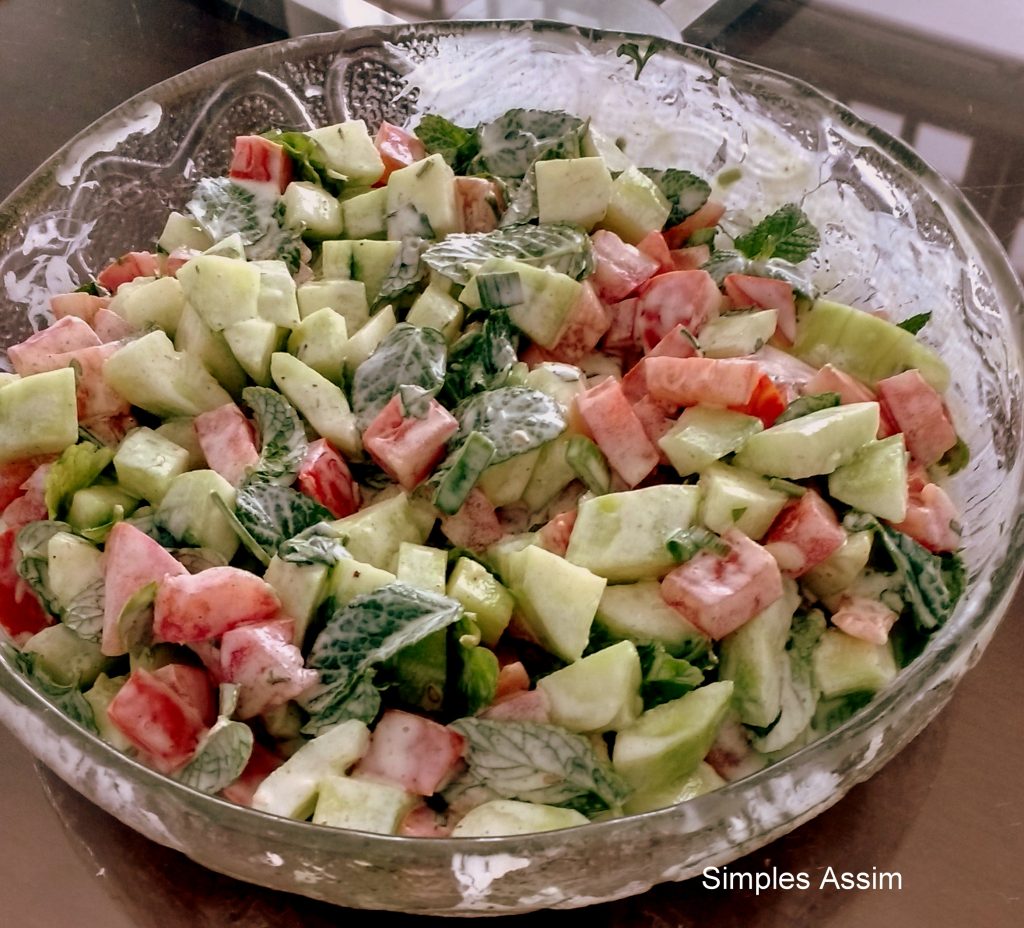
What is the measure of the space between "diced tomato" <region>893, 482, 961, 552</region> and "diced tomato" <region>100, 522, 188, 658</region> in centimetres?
62

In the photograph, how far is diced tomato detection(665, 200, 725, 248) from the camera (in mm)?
1244

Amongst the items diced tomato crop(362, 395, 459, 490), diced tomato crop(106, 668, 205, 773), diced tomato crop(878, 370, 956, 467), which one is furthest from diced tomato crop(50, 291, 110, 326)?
diced tomato crop(878, 370, 956, 467)

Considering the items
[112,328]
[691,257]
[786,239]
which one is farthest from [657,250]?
[112,328]

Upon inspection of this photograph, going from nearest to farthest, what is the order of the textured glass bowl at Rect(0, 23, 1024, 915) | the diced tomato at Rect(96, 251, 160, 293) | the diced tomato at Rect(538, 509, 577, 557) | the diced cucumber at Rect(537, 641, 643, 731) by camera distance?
1. the textured glass bowl at Rect(0, 23, 1024, 915)
2. the diced cucumber at Rect(537, 641, 643, 731)
3. the diced tomato at Rect(538, 509, 577, 557)
4. the diced tomato at Rect(96, 251, 160, 293)

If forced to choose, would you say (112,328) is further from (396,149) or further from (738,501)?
(738,501)

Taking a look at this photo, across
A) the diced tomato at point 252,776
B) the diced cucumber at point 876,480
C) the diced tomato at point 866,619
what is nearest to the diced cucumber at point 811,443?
the diced cucumber at point 876,480

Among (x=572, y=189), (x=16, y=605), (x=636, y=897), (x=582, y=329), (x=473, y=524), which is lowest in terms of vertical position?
(x=636, y=897)

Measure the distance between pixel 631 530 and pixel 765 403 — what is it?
0.61 feet

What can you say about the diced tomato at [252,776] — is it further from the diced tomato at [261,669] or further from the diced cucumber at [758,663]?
the diced cucumber at [758,663]

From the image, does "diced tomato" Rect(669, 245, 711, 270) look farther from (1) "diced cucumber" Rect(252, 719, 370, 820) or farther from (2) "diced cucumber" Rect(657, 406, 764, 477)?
(1) "diced cucumber" Rect(252, 719, 370, 820)

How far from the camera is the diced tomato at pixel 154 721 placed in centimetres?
80

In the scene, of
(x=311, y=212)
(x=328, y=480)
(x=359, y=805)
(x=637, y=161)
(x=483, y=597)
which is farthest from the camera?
(x=637, y=161)

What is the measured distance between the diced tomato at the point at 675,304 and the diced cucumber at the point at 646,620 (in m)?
0.32

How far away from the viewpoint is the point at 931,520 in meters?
0.93
